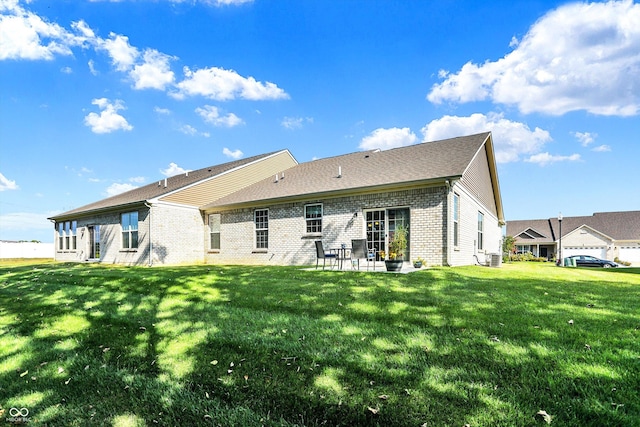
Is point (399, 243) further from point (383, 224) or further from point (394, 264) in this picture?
point (394, 264)

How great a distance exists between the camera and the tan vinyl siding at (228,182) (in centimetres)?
1666

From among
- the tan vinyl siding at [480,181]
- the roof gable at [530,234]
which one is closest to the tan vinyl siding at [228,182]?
the tan vinyl siding at [480,181]

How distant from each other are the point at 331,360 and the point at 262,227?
41.5 ft

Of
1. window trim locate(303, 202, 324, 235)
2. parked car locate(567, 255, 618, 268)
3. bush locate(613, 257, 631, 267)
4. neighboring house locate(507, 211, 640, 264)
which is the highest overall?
window trim locate(303, 202, 324, 235)

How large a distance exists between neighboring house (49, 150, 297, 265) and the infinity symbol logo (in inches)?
542

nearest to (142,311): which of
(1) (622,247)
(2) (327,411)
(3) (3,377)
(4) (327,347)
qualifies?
(3) (3,377)

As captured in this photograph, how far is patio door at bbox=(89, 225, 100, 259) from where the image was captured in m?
19.3

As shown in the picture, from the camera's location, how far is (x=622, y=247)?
112 ft

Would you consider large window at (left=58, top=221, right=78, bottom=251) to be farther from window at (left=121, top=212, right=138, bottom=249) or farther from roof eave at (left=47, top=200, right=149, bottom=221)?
window at (left=121, top=212, right=138, bottom=249)

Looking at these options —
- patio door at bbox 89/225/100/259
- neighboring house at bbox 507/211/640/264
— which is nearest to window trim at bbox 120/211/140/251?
patio door at bbox 89/225/100/259

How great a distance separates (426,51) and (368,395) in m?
14.0

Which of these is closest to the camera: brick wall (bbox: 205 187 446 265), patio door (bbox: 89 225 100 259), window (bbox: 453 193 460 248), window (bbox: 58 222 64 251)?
brick wall (bbox: 205 187 446 265)

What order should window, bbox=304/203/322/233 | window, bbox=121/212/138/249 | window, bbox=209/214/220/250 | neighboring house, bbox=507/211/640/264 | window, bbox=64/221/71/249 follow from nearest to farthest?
window, bbox=304/203/322/233, window, bbox=121/212/138/249, window, bbox=209/214/220/250, window, bbox=64/221/71/249, neighboring house, bbox=507/211/640/264

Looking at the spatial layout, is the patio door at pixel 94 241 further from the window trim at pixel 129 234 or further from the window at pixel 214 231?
the window at pixel 214 231
